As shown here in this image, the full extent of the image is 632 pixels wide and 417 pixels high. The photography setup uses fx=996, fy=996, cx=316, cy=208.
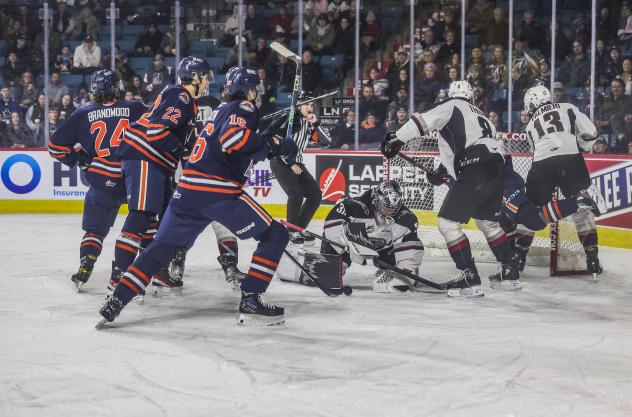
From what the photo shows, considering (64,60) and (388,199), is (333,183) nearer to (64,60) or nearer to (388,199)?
(64,60)

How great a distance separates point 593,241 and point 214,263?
7.83ft

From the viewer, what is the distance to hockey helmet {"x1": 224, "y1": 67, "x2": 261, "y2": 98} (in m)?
4.36

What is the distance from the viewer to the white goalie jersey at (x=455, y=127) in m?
5.15

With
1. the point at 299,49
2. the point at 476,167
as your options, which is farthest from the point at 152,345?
the point at 299,49

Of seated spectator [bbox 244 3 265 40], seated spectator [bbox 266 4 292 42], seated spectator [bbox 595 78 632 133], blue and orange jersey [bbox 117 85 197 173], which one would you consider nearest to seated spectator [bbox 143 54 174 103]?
seated spectator [bbox 244 3 265 40]

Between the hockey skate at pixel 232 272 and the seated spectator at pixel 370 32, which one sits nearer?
the hockey skate at pixel 232 272

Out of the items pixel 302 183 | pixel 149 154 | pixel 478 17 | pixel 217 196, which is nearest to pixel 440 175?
Answer: pixel 302 183

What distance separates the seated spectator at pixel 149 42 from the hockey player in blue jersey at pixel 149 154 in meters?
5.35

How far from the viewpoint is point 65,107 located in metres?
9.72

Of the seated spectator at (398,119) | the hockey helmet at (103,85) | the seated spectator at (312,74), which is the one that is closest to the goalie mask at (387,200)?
the hockey helmet at (103,85)

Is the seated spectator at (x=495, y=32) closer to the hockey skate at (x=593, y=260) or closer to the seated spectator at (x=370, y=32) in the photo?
the seated spectator at (x=370, y=32)

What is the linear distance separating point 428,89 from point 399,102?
293 mm

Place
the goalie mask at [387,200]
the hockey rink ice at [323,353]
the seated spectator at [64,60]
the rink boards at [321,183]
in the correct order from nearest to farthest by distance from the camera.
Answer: the hockey rink ice at [323,353]
the goalie mask at [387,200]
the rink boards at [321,183]
the seated spectator at [64,60]

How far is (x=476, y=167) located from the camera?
17.2 feet
